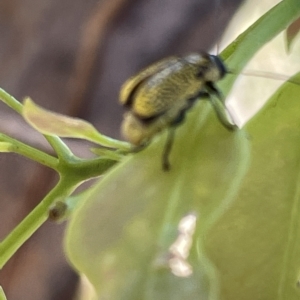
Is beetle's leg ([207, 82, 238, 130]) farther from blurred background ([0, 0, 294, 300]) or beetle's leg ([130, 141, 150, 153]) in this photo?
blurred background ([0, 0, 294, 300])

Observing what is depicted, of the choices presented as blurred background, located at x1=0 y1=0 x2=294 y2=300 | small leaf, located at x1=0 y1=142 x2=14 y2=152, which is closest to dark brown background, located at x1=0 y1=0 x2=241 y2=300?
blurred background, located at x1=0 y1=0 x2=294 y2=300

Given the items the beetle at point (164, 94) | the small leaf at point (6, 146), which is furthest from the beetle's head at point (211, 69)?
the small leaf at point (6, 146)

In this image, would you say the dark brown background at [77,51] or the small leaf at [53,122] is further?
the dark brown background at [77,51]

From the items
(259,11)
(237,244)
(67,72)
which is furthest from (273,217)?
(67,72)

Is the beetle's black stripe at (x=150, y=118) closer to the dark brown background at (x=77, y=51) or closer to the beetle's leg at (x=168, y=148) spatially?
the beetle's leg at (x=168, y=148)

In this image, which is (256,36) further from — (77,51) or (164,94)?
(77,51)

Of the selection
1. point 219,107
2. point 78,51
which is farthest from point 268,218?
point 78,51

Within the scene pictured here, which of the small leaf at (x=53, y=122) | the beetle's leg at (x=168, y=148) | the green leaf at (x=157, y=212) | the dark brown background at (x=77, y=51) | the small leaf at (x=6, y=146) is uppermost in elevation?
the small leaf at (x=53, y=122)
